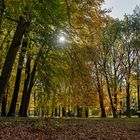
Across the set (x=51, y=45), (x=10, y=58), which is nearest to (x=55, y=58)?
(x=51, y=45)

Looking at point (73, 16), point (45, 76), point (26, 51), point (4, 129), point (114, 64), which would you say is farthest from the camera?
point (114, 64)

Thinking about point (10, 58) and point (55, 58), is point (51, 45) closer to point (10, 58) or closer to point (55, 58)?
point (10, 58)

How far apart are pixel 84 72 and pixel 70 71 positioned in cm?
75

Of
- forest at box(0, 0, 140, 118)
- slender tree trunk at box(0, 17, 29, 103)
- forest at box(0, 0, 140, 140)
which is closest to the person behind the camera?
slender tree trunk at box(0, 17, 29, 103)

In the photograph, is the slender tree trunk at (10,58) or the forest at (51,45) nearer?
the slender tree trunk at (10,58)

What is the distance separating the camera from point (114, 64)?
55.4 meters

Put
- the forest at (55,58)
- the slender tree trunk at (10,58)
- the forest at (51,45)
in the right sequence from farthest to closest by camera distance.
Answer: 1. the forest at (51,45)
2. the forest at (55,58)
3. the slender tree trunk at (10,58)

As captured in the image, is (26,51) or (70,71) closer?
(70,71)

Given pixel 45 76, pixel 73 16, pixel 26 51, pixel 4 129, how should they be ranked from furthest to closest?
pixel 26 51 → pixel 45 76 → pixel 73 16 → pixel 4 129

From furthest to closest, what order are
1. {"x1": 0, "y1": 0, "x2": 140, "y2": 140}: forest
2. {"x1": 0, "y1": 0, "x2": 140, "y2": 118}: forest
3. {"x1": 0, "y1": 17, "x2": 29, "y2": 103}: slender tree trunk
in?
{"x1": 0, "y1": 0, "x2": 140, "y2": 118}: forest → {"x1": 0, "y1": 0, "x2": 140, "y2": 140}: forest → {"x1": 0, "y1": 17, "x2": 29, "y2": 103}: slender tree trunk

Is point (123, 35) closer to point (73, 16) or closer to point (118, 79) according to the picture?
point (118, 79)

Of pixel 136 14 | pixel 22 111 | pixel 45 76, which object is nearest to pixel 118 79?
pixel 136 14

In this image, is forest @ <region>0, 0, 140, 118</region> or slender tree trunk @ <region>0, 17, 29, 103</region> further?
forest @ <region>0, 0, 140, 118</region>

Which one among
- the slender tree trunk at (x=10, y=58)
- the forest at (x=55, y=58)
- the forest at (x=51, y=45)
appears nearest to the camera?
the slender tree trunk at (x=10, y=58)
